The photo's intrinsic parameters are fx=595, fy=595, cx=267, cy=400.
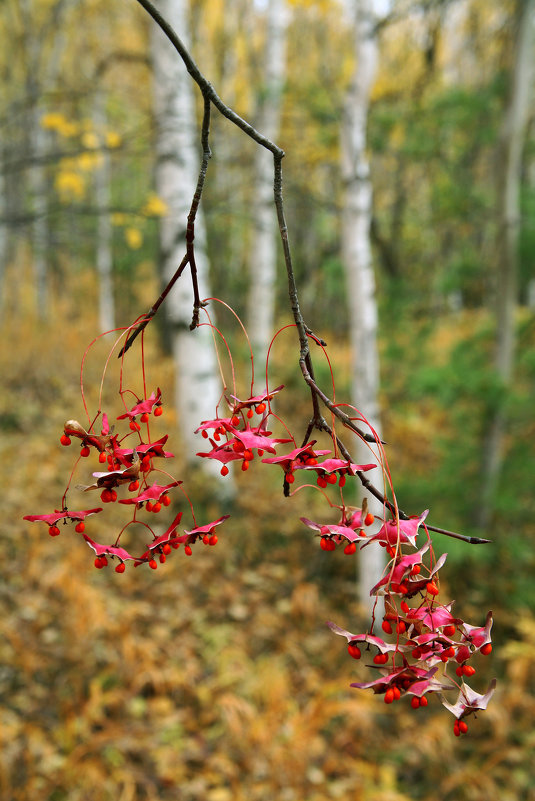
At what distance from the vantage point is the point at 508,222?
405 centimetres

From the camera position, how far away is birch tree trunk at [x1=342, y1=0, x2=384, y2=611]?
3867 millimetres

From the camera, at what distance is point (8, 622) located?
3.65 m

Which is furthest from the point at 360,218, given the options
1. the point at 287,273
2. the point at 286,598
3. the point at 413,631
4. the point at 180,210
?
the point at 413,631

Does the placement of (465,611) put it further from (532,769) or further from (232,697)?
(232,697)

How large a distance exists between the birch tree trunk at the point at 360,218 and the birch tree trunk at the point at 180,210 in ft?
3.36

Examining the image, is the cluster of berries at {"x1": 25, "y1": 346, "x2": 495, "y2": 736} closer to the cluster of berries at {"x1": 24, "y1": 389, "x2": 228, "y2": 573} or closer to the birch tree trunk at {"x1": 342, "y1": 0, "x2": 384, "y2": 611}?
the cluster of berries at {"x1": 24, "y1": 389, "x2": 228, "y2": 573}

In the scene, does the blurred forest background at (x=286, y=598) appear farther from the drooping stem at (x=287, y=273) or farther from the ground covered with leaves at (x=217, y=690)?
the drooping stem at (x=287, y=273)

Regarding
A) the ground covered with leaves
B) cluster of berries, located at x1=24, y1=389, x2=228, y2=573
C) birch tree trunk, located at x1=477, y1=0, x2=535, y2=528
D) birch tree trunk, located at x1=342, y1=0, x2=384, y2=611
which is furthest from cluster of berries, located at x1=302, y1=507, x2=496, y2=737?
birch tree trunk, located at x1=477, y1=0, x2=535, y2=528

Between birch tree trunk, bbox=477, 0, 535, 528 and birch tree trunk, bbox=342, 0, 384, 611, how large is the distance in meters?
0.89

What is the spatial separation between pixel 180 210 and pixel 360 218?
132 cm

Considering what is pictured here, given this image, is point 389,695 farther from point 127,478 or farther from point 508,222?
point 508,222

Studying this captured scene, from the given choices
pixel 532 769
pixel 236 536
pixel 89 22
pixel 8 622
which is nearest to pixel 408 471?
pixel 236 536

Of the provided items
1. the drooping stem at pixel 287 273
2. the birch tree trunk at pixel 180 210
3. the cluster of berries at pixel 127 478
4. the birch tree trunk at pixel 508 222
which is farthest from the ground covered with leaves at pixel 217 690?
the drooping stem at pixel 287 273

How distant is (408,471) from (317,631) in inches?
64.7
